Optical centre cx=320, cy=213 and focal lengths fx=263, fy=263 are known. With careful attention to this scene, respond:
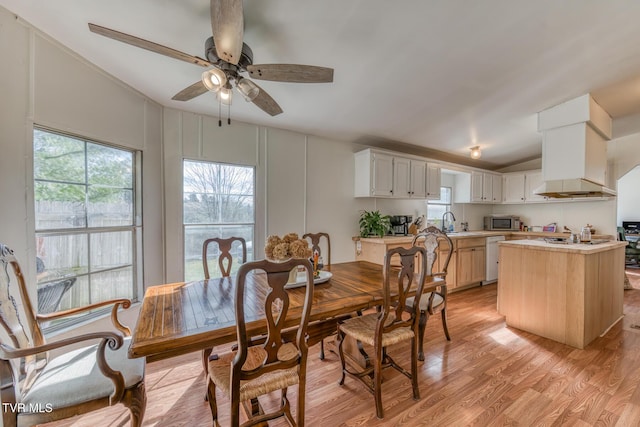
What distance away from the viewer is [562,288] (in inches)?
105

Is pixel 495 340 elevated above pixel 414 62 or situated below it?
below

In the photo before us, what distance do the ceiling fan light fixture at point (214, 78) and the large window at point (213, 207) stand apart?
1.61 metres

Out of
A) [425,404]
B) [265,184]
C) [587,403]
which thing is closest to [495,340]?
[587,403]

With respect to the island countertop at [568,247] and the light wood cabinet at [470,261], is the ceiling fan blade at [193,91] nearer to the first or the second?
the island countertop at [568,247]

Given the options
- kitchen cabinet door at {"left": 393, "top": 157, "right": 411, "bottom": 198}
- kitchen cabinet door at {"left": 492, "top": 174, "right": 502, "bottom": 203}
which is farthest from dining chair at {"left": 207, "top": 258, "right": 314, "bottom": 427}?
kitchen cabinet door at {"left": 492, "top": 174, "right": 502, "bottom": 203}

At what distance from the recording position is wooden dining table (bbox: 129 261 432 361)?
1199mm

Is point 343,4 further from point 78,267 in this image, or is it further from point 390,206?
point 390,206

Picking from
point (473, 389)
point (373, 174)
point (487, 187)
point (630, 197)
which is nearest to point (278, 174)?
point (373, 174)

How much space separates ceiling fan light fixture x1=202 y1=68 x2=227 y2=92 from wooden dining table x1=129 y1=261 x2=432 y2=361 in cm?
135

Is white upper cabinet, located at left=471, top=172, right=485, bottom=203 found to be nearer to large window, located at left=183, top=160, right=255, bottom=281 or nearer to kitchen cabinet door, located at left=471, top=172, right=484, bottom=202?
kitchen cabinet door, located at left=471, top=172, right=484, bottom=202

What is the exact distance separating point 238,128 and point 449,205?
442cm

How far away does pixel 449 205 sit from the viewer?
18.0 ft

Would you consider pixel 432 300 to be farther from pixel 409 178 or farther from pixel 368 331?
pixel 409 178

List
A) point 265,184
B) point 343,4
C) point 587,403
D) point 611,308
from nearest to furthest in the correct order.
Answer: point 343,4
point 587,403
point 611,308
point 265,184
